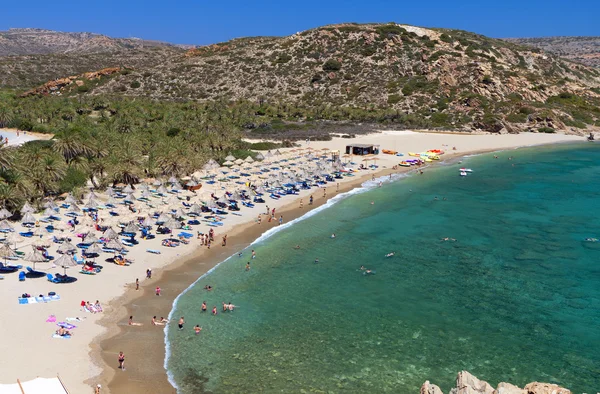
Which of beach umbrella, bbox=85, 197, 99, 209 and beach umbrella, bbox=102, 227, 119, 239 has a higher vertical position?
beach umbrella, bbox=85, 197, 99, 209

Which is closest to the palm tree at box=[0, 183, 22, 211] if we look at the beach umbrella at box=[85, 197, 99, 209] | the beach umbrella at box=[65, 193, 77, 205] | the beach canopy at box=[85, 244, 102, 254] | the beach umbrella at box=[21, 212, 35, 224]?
the beach umbrella at box=[21, 212, 35, 224]

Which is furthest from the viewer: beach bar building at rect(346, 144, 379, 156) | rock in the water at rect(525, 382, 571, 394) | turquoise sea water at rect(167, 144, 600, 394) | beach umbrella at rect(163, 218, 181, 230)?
beach bar building at rect(346, 144, 379, 156)

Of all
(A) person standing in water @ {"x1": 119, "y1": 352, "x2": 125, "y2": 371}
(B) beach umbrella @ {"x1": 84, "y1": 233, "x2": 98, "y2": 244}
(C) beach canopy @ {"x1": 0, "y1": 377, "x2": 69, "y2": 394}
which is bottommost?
(A) person standing in water @ {"x1": 119, "y1": 352, "x2": 125, "y2": 371}

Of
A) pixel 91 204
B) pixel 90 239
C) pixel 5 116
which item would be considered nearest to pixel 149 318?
pixel 90 239

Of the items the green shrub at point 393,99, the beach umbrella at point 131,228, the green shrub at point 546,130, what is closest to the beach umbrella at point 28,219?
the beach umbrella at point 131,228

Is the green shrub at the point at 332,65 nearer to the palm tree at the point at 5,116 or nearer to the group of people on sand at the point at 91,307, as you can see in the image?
the palm tree at the point at 5,116

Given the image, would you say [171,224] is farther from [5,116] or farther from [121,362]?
[5,116]

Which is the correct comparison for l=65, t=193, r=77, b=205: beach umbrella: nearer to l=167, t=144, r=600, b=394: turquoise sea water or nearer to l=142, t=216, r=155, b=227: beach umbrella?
l=142, t=216, r=155, b=227: beach umbrella

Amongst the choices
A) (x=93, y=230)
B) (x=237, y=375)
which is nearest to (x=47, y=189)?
(x=93, y=230)
